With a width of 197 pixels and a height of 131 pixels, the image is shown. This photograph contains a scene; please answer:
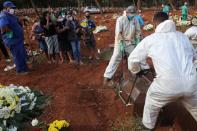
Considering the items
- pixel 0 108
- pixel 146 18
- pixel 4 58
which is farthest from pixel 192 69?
pixel 146 18

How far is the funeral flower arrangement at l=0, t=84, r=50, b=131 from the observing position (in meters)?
6.95

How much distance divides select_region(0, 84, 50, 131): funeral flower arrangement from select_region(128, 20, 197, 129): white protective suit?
107 inches

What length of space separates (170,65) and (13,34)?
248 inches

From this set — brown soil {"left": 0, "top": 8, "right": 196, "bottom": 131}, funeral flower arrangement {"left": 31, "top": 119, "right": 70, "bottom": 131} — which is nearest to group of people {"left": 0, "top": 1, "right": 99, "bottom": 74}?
brown soil {"left": 0, "top": 8, "right": 196, "bottom": 131}

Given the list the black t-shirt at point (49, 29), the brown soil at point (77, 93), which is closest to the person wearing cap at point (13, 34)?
the brown soil at point (77, 93)

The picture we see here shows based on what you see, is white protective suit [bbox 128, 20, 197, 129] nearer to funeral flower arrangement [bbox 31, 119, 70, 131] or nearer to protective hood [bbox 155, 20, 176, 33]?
protective hood [bbox 155, 20, 176, 33]

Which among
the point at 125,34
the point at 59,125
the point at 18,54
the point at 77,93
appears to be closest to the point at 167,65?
the point at 59,125

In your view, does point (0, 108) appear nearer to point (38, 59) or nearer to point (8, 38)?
point (8, 38)

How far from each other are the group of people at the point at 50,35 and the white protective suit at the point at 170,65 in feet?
18.8

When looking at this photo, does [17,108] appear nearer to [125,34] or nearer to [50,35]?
[125,34]

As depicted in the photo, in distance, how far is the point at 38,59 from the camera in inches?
506

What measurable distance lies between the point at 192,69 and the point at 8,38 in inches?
256

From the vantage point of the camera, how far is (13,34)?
10.4 meters

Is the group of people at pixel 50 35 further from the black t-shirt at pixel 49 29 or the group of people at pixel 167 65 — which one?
the group of people at pixel 167 65
